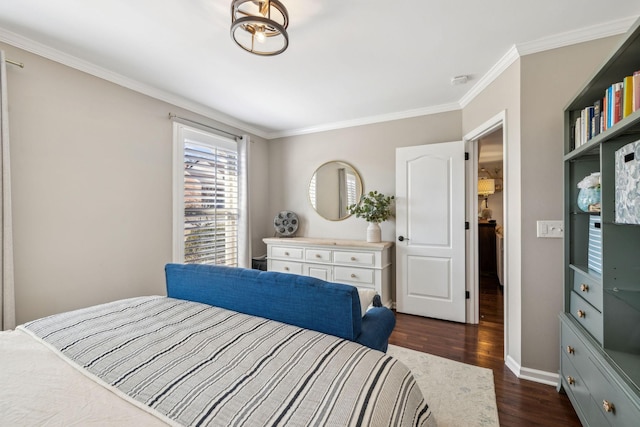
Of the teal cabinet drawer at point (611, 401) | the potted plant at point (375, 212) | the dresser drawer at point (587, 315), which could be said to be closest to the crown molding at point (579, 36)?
the dresser drawer at point (587, 315)

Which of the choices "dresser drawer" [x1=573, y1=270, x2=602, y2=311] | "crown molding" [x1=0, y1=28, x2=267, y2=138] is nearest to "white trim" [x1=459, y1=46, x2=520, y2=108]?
"dresser drawer" [x1=573, y1=270, x2=602, y2=311]

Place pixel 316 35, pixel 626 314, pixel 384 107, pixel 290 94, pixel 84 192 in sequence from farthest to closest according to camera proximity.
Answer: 1. pixel 384 107
2. pixel 290 94
3. pixel 84 192
4. pixel 316 35
5. pixel 626 314

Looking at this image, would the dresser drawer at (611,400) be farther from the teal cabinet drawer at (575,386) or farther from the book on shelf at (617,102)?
the book on shelf at (617,102)

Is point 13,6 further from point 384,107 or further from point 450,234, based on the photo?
point 450,234

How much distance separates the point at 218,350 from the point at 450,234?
2.74 metres

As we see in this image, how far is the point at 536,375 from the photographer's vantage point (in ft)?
6.61

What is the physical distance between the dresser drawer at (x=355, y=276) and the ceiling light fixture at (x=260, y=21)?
2.45 metres

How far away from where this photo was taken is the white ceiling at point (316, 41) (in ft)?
5.58

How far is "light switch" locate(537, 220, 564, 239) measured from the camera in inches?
76.7

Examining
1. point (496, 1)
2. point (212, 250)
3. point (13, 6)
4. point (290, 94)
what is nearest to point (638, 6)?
point (496, 1)

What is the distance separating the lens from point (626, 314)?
1.34 m

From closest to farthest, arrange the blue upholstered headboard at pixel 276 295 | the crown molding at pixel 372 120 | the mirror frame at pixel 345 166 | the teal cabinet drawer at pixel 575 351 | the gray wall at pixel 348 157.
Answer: the blue upholstered headboard at pixel 276 295 → the teal cabinet drawer at pixel 575 351 → the crown molding at pixel 372 120 → the gray wall at pixel 348 157 → the mirror frame at pixel 345 166

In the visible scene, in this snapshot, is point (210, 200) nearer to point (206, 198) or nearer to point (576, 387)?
point (206, 198)

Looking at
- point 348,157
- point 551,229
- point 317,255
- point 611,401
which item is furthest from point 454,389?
point 348,157
